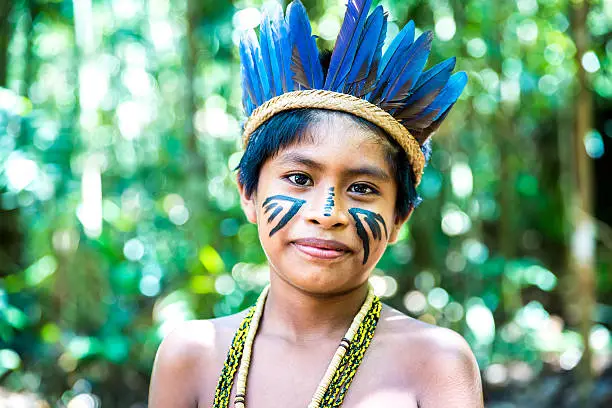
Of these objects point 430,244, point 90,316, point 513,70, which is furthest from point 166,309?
point 513,70

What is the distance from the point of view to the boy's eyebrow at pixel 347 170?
1.74 meters

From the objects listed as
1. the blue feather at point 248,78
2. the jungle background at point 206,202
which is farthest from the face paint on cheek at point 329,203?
the jungle background at point 206,202

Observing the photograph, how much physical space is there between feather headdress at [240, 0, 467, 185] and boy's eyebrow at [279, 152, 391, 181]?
0.36 feet

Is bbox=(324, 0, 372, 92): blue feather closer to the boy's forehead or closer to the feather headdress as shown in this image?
Answer: the feather headdress

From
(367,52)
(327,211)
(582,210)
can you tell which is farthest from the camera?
(582,210)

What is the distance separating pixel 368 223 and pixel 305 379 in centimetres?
42

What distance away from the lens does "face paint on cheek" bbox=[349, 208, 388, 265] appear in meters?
1.75

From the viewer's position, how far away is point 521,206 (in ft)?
16.8

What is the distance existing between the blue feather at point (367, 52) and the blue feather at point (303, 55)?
0.28 ft

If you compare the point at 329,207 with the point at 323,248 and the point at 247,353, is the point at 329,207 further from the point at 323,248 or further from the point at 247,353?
the point at 247,353

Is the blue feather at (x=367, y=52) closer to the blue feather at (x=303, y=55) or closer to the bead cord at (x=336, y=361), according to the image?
the blue feather at (x=303, y=55)

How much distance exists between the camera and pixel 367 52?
1.81 metres

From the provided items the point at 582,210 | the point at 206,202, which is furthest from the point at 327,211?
the point at 582,210

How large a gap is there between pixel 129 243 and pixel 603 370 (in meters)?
2.79
